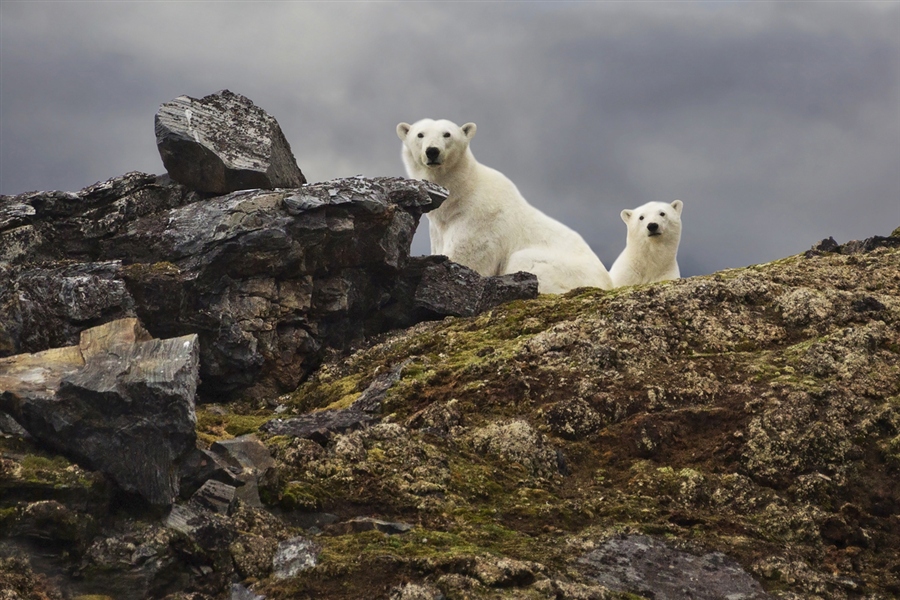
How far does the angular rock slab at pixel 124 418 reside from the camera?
24.6ft

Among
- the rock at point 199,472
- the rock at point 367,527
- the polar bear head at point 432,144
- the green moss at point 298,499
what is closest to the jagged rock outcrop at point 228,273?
the rock at point 199,472

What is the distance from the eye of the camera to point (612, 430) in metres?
9.49

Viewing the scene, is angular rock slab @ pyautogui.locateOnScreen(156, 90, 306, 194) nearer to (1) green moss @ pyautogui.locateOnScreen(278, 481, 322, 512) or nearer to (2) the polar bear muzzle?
(2) the polar bear muzzle

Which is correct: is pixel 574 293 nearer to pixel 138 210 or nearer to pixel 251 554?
pixel 138 210

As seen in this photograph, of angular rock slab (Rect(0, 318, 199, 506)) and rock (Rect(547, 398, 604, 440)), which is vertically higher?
rock (Rect(547, 398, 604, 440))

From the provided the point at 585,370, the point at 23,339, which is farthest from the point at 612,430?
the point at 23,339

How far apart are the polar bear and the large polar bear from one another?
316cm

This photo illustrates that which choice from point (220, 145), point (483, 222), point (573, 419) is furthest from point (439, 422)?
point (483, 222)

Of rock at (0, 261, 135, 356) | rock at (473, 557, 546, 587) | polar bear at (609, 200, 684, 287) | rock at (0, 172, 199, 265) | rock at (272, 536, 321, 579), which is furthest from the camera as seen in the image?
polar bear at (609, 200, 684, 287)

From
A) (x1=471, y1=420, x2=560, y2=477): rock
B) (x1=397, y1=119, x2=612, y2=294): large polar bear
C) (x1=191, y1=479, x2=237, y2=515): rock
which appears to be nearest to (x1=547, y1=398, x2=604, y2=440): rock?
(x1=471, y1=420, x2=560, y2=477): rock

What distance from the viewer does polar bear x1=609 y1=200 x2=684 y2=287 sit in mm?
23500

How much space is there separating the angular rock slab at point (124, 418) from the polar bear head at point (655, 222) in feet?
56.6

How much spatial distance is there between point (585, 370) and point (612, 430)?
1147mm

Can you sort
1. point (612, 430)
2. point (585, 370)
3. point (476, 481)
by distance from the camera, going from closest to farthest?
point (476, 481), point (612, 430), point (585, 370)
